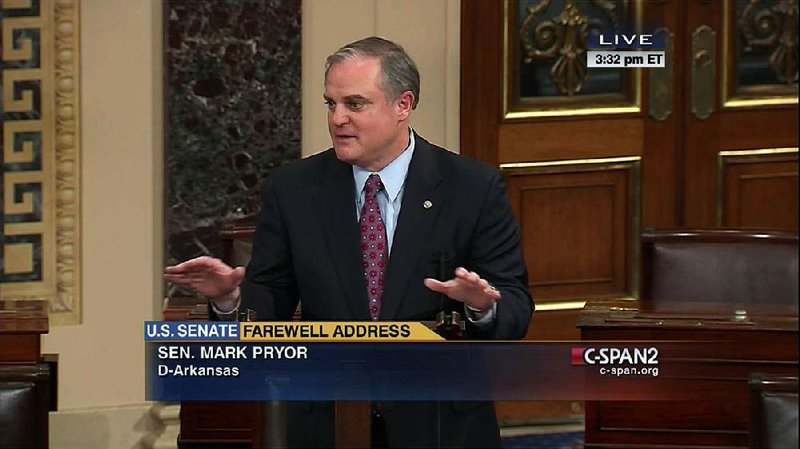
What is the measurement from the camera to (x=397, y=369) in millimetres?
2975

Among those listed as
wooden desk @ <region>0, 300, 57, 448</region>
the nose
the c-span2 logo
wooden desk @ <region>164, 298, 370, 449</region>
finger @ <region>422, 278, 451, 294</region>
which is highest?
the nose

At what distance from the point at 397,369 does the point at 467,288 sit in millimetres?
265

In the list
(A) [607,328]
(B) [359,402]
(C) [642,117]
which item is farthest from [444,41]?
(B) [359,402]

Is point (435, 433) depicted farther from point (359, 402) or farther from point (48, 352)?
point (48, 352)

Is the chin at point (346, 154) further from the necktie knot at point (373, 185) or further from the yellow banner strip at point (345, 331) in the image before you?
the yellow banner strip at point (345, 331)

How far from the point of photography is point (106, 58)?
3537 mm

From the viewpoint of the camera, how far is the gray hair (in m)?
2.95

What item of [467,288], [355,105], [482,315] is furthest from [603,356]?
[355,105]

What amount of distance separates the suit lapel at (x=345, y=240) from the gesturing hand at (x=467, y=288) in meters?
0.23

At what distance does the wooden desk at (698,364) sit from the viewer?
318cm

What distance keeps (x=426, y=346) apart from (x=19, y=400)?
0.62 metres

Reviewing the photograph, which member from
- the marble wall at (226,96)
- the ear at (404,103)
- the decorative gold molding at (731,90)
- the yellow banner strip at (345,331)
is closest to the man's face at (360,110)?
the ear at (404,103)

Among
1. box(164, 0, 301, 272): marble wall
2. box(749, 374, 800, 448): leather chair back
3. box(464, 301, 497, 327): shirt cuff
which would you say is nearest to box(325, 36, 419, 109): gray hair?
box(464, 301, 497, 327): shirt cuff

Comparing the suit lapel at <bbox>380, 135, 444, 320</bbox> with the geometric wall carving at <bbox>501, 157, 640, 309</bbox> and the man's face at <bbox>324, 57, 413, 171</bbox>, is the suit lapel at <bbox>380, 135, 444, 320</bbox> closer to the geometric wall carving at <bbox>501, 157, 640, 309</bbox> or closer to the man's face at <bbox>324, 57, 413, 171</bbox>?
the man's face at <bbox>324, 57, 413, 171</bbox>
